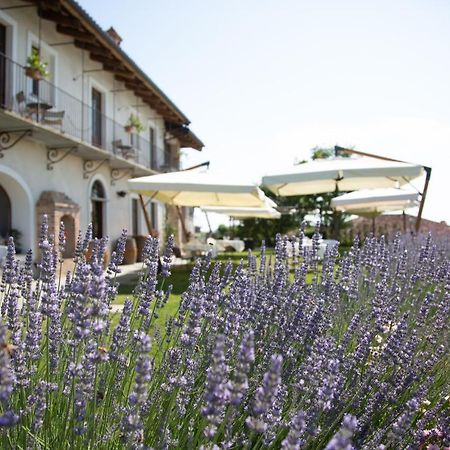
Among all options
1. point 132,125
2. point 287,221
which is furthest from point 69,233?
point 287,221

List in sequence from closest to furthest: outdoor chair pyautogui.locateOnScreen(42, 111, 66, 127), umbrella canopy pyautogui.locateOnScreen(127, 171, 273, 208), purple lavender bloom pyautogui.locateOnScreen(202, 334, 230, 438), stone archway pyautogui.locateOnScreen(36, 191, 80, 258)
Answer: purple lavender bloom pyautogui.locateOnScreen(202, 334, 230, 438)
umbrella canopy pyautogui.locateOnScreen(127, 171, 273, 208)
outdoor chair pyautogui.locateOnScreen(42, 111, 66, 127)
stone archway pyautogui.locateOnScreen(36, 191, 80, 258)

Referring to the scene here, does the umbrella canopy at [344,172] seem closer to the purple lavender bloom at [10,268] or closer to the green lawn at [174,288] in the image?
the green lawn at [174,288]

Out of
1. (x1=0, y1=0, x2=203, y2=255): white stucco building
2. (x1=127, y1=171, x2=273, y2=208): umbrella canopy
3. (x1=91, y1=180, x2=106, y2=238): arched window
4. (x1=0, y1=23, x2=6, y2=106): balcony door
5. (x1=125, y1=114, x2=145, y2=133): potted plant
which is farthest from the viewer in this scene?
(x1=125, y1=114, x2=145, y2=133): potted plant

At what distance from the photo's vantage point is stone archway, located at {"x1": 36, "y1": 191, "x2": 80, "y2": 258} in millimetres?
11164

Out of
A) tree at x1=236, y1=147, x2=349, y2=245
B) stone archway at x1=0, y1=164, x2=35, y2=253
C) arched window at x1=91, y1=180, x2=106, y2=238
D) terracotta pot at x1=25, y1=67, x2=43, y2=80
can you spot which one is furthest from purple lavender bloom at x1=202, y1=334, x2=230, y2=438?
tree at x1=236, y1=147, x2=349, y2=245

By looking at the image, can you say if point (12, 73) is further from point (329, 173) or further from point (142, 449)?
point (142, 449)

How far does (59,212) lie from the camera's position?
11398 millimetres

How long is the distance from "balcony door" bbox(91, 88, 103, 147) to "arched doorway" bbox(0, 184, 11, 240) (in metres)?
4.05

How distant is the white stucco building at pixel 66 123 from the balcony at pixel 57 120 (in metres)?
0.02

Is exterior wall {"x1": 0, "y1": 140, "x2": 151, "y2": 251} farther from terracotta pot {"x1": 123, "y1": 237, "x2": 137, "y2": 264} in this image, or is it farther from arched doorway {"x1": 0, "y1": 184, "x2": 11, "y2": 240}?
terracotta pot {"x1": 123, "y1": 237, "x2": 137, "y2": 264}

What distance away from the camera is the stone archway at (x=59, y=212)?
1116 centimetres

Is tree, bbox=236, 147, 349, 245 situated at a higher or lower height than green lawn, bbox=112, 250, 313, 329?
higher

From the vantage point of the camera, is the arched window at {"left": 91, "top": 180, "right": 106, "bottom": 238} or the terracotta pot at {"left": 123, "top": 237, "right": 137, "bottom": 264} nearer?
the arched window at {"left": 91, "top": 180, "right": 106, "bottom": 238}

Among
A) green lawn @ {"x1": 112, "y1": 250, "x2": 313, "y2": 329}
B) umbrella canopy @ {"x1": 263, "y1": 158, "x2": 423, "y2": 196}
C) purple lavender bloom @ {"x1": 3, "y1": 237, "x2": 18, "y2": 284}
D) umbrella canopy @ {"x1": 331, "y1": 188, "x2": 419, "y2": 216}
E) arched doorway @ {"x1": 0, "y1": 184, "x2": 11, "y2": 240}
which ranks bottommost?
green lawn @ {"x1": 112, "y1": 250, "x2": 313, "y2": 329}
